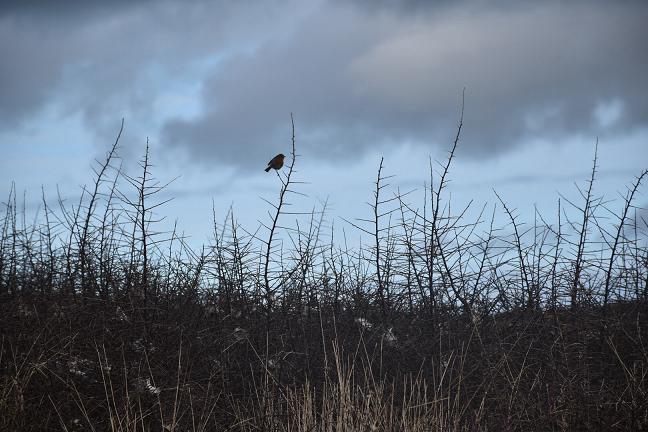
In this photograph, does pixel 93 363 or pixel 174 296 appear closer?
pixel 93 363

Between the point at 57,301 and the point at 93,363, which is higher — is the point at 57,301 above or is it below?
above

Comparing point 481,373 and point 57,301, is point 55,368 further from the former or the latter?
→ point 481,373

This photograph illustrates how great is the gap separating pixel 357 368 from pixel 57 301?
4.04 meters

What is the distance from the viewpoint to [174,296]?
9.43 m

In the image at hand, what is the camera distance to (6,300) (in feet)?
35.9

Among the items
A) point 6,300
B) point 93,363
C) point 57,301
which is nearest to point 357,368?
point 93,363

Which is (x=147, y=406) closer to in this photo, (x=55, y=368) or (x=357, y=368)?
(x=55, y=368)

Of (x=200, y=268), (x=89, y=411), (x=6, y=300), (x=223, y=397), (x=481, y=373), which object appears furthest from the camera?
(x=6, y=300)

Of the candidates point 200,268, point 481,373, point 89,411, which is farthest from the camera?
point 200,268

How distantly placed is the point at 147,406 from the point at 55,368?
1145 mm

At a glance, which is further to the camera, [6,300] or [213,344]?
[6,300]

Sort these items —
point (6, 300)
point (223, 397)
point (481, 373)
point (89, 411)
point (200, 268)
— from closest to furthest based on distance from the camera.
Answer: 1. point (89, 411)
2. point (223, 397)
3. point (481, 373)
4. point (200, 268)
5. point (6, 300)

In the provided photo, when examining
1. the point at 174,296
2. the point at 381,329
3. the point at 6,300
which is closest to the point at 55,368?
the point at 174,296

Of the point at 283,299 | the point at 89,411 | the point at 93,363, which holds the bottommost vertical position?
the point at 89,411
